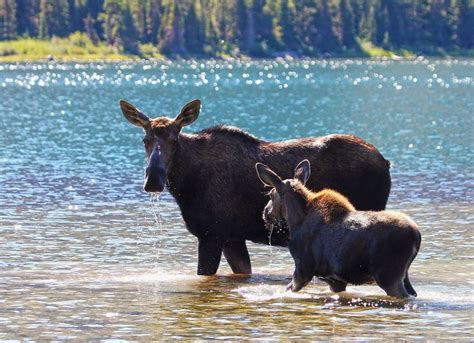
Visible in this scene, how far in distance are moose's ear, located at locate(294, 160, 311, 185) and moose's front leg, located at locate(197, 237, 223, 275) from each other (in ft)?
6.51

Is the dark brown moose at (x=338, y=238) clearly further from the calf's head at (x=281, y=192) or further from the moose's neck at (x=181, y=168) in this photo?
the moose's neck at (x=181, y=168)

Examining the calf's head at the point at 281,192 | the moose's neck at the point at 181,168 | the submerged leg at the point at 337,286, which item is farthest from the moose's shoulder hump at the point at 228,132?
the submerged leg at the point at 337,286

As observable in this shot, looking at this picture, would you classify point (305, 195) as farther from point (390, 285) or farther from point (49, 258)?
point (49, 258)

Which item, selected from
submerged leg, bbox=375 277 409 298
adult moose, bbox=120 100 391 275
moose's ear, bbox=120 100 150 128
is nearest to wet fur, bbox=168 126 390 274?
adult moose, bbox=120 100 391 275

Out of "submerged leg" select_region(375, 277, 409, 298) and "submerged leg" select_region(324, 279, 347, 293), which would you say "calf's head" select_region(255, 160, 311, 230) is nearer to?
"submerged leg" select_region(324, 279, 347, 293)

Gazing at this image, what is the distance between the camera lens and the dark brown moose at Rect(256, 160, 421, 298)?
17.1 meters

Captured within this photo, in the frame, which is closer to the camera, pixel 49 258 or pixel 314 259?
→ pixel 314 259

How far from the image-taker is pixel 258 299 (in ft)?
62.1

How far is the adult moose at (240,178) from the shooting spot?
20297mm

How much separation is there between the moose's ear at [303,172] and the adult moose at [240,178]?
4.24 feet

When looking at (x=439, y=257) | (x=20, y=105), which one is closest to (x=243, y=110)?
(x=20, y=105)

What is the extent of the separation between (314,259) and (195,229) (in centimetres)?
278

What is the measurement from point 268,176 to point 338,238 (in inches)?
57.1

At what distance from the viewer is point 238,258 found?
21.4m
